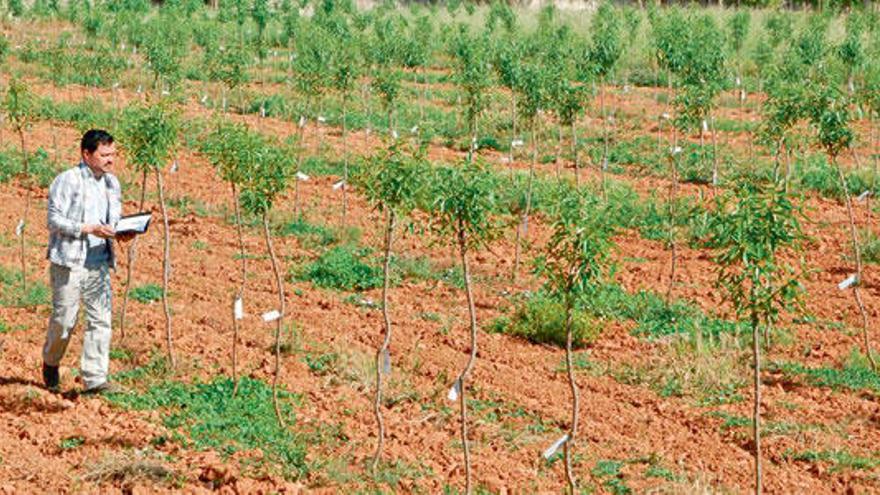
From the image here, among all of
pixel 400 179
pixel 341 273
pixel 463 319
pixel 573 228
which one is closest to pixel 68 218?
pixel 400 179

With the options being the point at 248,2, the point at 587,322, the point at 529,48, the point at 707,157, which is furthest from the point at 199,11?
the point at 587,322

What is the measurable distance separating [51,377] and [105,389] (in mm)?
463

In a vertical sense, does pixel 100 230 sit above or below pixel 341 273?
above

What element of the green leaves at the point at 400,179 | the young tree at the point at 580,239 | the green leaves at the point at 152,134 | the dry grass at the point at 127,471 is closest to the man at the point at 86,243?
the dry grass at the point at 127,471

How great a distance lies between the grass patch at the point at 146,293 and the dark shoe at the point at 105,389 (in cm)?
315

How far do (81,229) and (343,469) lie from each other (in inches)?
107

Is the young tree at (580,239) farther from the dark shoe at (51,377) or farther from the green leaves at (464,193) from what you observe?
the dark shoe at (51,377)

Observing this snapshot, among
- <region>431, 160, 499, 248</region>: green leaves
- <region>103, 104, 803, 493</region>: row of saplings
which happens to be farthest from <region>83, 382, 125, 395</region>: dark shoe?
<region>431, 160, 499, 248</region>: green leaves

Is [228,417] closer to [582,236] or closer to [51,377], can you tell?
[51,377]

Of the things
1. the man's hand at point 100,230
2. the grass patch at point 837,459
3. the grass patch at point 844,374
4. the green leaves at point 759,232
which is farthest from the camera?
the grass patch at point 844,374

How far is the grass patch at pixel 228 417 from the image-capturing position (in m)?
8.48

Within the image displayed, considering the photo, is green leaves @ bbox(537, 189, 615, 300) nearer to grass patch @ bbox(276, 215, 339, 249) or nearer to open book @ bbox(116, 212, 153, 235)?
open book @ bbox(116, 212, 153, 235)

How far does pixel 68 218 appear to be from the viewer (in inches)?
337

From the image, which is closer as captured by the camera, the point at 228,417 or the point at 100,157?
the point at 100,157
